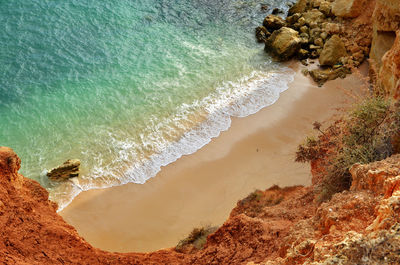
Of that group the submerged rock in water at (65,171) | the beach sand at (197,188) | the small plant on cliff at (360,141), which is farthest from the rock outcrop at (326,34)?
the submerged rock in water at (65,171)

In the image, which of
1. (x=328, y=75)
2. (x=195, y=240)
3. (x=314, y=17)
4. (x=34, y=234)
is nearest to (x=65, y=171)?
(x=34, y=234)

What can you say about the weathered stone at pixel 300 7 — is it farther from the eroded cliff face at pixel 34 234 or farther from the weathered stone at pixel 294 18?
the eroded cliff face at pixel 34 234

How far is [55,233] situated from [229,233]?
4.68 meters

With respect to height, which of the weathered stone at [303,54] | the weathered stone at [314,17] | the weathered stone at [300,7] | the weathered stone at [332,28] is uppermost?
the weathered stone at [300,7]

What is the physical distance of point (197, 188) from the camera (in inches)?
570

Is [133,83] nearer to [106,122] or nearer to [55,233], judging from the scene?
[106,122]

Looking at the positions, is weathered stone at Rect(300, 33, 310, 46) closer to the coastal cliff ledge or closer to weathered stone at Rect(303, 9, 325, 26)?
weathered stone at Rect(303, 9, 325, 26)

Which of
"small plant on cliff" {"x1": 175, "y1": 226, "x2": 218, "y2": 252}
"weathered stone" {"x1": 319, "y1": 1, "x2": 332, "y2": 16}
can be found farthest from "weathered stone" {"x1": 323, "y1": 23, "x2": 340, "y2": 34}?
"small plant on cliff" {"x1": 175, "y1": 226, "x2": 218, "y2": 252}

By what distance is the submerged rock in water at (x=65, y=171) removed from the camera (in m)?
15.0

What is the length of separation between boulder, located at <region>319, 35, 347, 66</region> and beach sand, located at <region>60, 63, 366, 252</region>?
3953 mm

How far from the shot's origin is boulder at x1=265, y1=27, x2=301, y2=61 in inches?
861

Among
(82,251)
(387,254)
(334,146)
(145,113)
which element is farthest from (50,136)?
(387,254)

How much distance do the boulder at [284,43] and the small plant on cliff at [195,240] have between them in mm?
13072

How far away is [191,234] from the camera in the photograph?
1201cm
